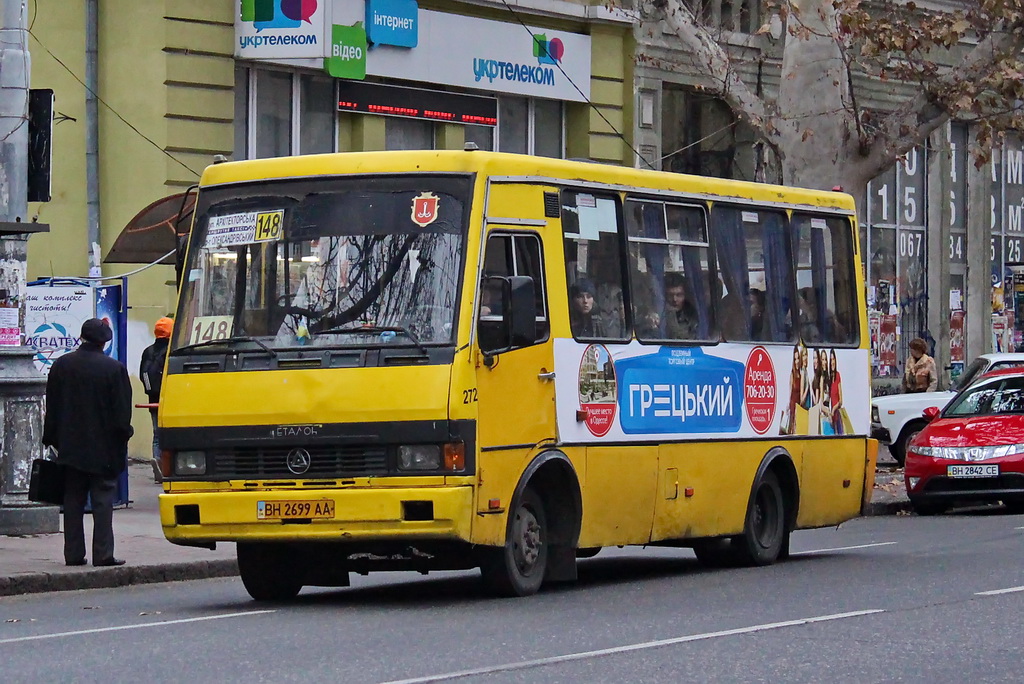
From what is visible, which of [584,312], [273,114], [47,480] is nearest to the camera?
[584,312]

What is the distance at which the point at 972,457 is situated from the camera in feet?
68.3

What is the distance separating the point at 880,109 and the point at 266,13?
13471mm

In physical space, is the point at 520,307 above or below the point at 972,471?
above

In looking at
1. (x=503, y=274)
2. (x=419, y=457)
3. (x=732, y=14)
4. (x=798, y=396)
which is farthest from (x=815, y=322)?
(x=732, y=14)

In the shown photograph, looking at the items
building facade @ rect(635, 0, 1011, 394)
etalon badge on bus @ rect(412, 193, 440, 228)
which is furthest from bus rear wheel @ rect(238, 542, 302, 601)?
building facade @ rect(635, 0, 1011, 394)

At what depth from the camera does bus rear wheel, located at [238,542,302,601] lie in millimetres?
12406

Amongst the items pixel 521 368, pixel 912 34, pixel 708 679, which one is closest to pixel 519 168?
pixel 521 368

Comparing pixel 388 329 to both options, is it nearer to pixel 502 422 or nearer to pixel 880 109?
pixel 502 422

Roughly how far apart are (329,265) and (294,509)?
150cm

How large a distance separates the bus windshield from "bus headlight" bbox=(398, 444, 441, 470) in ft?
2.02

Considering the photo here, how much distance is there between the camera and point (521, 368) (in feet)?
40.0

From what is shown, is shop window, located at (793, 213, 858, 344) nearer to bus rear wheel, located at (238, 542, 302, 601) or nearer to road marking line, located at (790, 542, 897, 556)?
road marking line, located at (790, 542, 897, 556)

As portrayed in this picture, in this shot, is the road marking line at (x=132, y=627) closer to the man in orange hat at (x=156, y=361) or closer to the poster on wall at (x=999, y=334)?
the man in orange hat at (x=156, y=361)

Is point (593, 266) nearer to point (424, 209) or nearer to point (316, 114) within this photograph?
point (424, 209)
